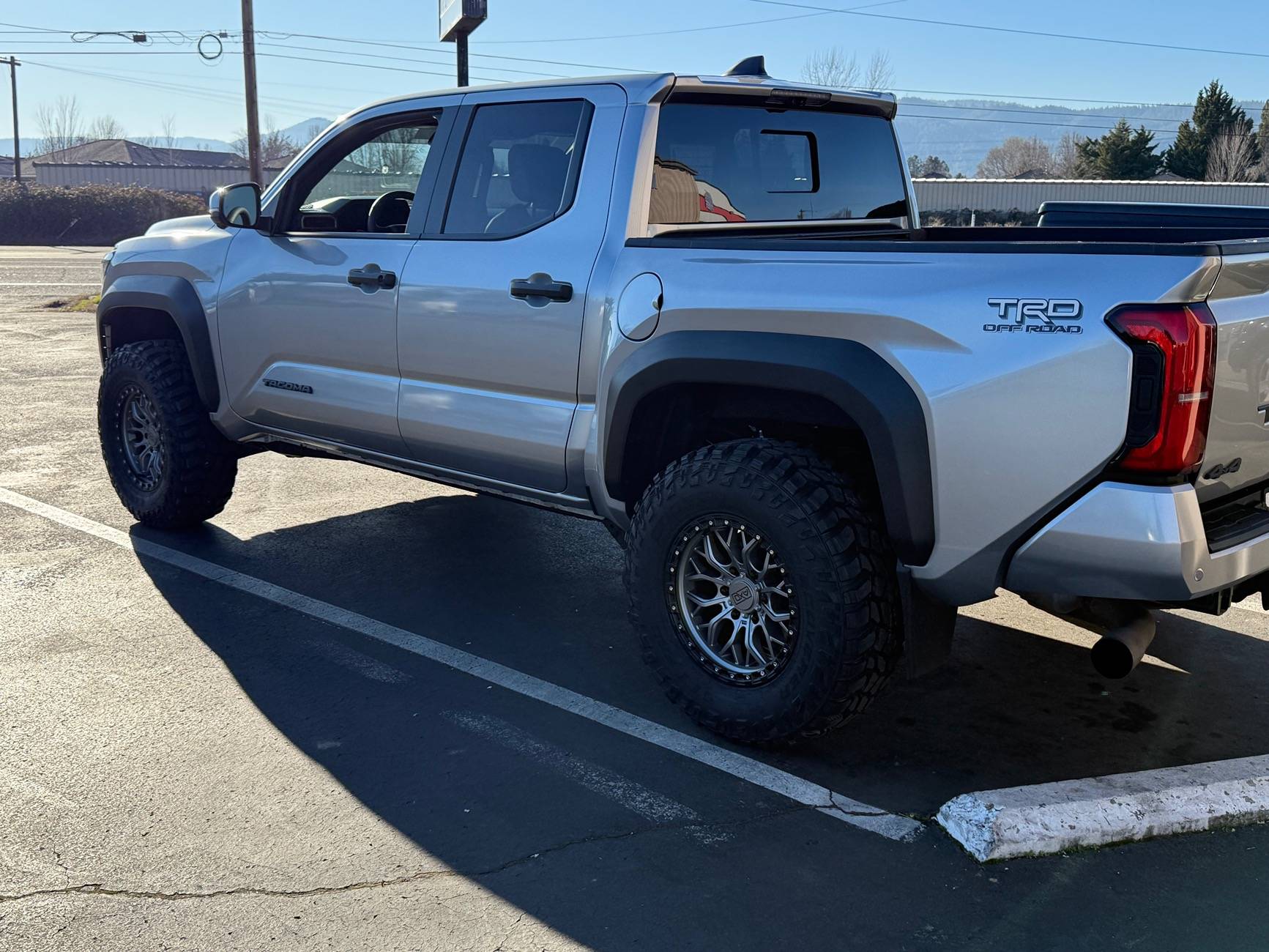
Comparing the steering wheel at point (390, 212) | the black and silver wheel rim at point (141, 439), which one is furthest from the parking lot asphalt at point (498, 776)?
the steering wheel at point (390, 212)

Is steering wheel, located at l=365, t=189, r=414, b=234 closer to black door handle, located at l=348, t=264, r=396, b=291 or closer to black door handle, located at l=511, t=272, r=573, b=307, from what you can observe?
black door handle, located at l=348, t=264, r=396, b=291

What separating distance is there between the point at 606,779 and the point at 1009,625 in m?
2.14

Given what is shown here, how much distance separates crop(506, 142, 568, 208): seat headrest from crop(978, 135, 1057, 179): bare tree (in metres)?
116

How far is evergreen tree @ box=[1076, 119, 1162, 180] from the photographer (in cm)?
5706

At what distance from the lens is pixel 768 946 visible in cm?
271

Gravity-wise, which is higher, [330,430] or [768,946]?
[330,430]

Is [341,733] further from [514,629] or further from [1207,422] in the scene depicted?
[1207,422]

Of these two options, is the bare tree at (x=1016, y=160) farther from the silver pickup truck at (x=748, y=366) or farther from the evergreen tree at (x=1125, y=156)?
the silver pickup truck at (x=748, y=366)

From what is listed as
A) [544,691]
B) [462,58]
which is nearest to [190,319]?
[544,691]

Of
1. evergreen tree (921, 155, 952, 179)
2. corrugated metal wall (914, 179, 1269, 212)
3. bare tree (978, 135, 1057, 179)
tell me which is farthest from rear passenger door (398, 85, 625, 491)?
bare tree (978, 135, 1057, 179)

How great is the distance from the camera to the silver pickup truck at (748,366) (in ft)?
9.54

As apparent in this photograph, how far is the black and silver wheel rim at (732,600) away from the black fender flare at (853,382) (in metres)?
0.41

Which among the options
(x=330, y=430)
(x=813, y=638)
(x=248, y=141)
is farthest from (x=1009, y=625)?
(x=248, y=141)

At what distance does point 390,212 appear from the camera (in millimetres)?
5254
